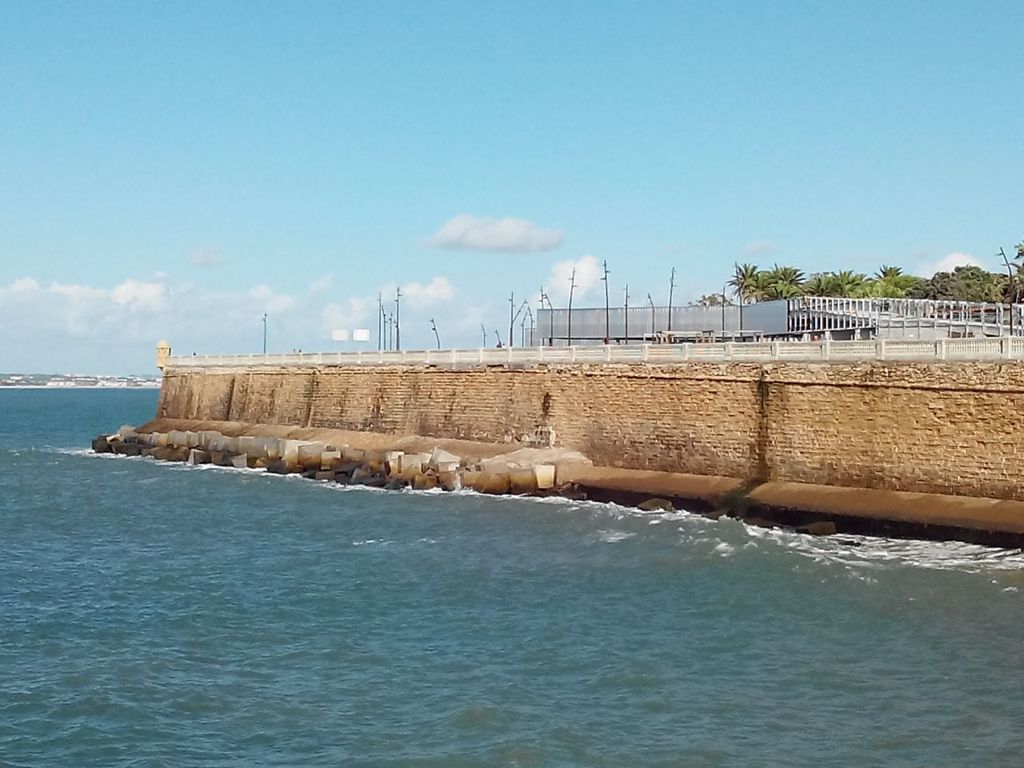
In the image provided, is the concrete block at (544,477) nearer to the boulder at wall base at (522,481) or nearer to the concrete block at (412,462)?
the boulder at wall base at (522,481)

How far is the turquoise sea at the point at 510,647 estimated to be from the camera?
1300cm

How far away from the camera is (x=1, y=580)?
23109 millimetres

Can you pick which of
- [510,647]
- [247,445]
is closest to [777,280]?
[247,445]

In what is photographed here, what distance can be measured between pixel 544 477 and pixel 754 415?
7.30m

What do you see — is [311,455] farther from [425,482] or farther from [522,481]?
[522,481]

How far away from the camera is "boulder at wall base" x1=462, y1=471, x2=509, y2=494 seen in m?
35.7

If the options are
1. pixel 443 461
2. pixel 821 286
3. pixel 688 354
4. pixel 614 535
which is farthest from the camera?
pixel 821 286

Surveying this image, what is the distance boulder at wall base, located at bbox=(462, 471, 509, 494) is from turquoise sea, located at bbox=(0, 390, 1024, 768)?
20.5ft

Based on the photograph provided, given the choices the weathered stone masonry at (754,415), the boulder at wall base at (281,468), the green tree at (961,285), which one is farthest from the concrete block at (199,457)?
the green tree at (961,285)

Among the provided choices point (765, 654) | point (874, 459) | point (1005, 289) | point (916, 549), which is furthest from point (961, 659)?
point (1005, 289)

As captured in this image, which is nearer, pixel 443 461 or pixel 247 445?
pixel 443 461

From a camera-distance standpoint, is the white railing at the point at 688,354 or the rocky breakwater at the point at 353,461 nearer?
the white railing at the point at 688,354

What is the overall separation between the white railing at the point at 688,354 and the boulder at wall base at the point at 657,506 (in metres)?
4.74

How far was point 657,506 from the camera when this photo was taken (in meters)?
30.7
